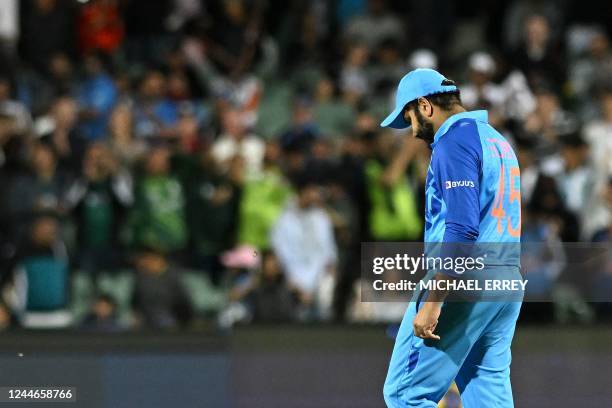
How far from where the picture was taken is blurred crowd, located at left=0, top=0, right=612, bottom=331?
11.1m

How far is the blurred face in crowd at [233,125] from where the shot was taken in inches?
500

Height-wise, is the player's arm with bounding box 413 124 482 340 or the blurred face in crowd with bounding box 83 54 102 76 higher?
the blurred face in crowd with bounding box 83 54 102 76

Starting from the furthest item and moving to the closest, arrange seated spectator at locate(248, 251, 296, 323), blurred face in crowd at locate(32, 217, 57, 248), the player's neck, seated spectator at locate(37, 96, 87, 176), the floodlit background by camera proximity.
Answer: seated spectator at locate(37, 96, 87, 176) → blurred face in crowd at locate(32, 217, 57, 248) → seated spectator at locate(248, 251, 296, 323) → the floodlit background → the player's neck

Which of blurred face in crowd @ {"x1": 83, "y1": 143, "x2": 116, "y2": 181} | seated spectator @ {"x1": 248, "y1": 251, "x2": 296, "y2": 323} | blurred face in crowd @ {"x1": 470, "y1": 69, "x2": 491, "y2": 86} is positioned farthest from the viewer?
blurred face in crowd @ {"x1": 470, "y1": 69, "x2": 491, "y2": 86}

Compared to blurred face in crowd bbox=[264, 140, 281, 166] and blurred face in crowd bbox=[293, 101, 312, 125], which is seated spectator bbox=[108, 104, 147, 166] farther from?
blurred face in crowd bbox=[293, 101, 312, 125]

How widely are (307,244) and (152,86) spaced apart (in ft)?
10.0

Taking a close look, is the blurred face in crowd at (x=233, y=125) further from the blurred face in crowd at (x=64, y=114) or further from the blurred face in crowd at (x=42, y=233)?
the blurred face in crowd at (x=42, y=233)

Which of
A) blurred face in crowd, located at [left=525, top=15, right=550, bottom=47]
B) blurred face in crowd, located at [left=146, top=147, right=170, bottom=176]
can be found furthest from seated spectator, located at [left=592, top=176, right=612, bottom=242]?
blurred face in crowd, located at [left=146, top=147, right=170, bottom=176]

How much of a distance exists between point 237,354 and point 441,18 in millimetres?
6362

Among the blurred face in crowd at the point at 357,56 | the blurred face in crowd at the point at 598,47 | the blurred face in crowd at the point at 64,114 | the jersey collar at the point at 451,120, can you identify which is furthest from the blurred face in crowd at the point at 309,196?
the jersey collar at the point at 451,120

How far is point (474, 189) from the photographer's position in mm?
6125

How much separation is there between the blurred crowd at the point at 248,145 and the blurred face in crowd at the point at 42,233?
2 cm

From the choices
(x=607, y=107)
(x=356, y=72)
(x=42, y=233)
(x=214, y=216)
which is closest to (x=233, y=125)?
(x=214, y=216)

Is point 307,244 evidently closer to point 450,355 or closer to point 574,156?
point 574,156
